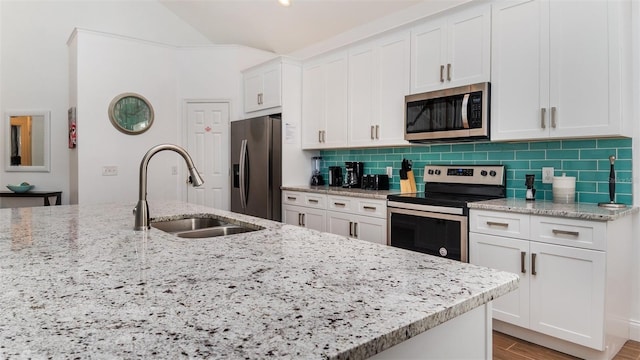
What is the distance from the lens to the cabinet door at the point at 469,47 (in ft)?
9.46

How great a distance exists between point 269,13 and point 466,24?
2.55m

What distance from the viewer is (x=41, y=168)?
5.10 m

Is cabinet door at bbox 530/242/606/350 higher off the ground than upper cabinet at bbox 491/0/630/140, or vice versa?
upper cabinet at bbox 491/0/630/140

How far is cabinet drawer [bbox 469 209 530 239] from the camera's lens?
240 centimetres

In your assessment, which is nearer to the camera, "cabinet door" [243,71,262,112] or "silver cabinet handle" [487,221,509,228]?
"silver cabinet handle" [487,221,509,228]

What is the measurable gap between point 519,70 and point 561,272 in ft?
4.43

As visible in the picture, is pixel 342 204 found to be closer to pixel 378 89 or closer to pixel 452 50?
pixel 378 89

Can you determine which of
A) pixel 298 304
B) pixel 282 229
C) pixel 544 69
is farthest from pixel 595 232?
pixel 298 304

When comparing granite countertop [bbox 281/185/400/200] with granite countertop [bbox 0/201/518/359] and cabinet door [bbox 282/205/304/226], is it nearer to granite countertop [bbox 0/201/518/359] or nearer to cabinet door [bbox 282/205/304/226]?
cabinet door [bbox 282/205/304/226]

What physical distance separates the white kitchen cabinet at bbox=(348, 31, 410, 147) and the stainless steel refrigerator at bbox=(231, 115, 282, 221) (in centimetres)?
89

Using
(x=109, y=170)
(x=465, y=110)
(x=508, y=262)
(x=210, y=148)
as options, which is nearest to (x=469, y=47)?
(x=465, y=110)

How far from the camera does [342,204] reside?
365cm

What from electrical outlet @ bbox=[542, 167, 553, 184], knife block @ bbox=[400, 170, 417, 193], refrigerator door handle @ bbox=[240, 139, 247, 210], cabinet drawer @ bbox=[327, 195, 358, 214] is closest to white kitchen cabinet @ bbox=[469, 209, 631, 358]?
electrical outlet @ bbox=[542, 167, 553, 184]

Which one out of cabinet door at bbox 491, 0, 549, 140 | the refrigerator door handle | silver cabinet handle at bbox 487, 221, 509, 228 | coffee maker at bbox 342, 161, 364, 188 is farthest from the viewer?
the refrigerator door handle
